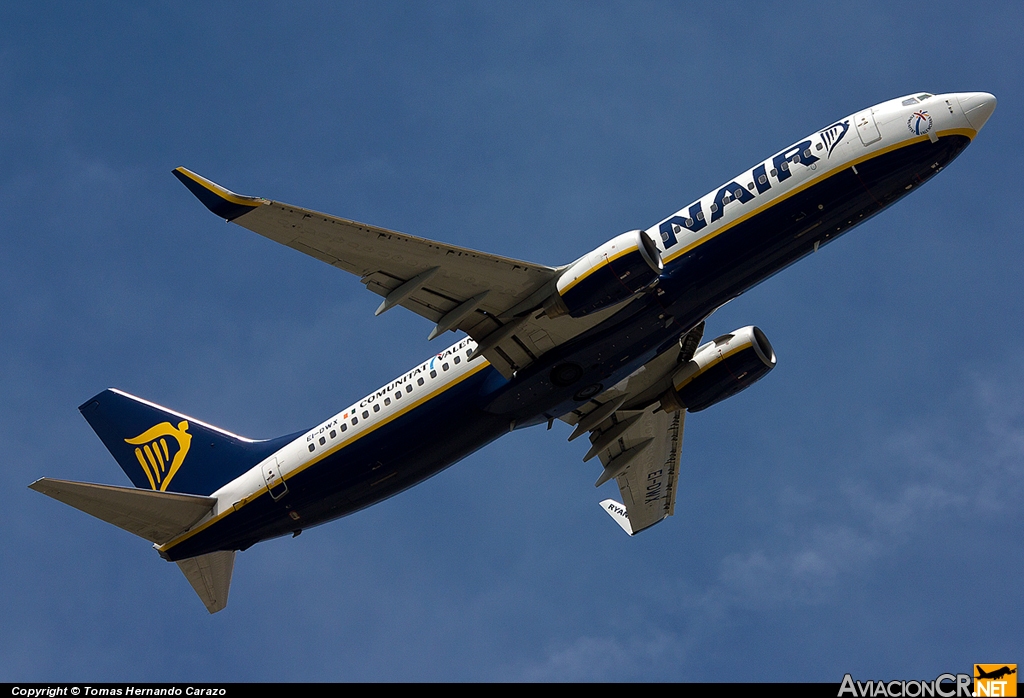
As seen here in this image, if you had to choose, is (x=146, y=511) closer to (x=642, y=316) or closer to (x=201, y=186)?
(x=201, y=186)

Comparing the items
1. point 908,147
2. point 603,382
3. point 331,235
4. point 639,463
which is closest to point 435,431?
point 603,382

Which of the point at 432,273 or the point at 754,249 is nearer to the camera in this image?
the point at 432,273

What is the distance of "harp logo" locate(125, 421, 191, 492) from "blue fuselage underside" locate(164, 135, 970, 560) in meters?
4.68

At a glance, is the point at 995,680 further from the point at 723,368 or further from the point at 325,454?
the point at 325,454

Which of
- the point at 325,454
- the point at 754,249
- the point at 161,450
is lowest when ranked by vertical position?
the point at 325,454

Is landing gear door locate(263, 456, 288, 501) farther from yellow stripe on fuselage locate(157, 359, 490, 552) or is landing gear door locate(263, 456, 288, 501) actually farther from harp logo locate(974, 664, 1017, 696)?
harp logo locate(974, 664, 1017, 696)

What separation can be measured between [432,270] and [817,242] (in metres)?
13.7

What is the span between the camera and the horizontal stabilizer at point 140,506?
41500 mm

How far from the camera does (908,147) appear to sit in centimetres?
3878

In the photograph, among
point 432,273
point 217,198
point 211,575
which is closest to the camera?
point 217,198

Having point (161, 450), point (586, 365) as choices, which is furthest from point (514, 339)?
point (161, 450)

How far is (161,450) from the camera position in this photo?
1922 inches

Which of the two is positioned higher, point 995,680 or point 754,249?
point 754,249

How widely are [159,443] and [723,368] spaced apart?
24.2 meters
